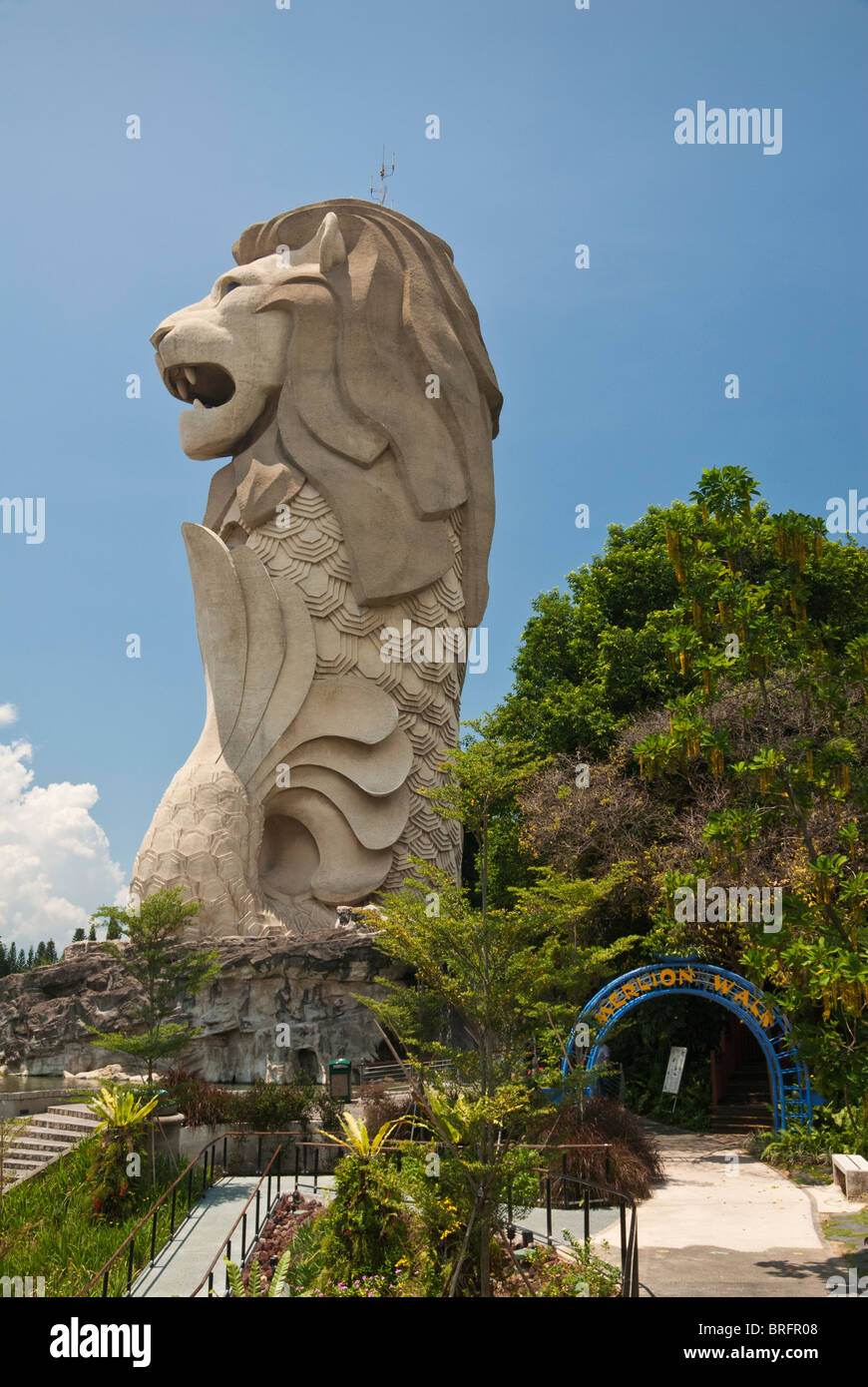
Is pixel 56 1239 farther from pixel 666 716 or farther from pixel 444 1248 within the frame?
pixel 666 716

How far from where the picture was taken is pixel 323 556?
2080 centimetres

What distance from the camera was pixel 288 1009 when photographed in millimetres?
16875

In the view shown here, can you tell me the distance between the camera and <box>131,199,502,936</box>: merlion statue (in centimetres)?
1939

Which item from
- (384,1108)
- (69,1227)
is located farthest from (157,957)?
(69,1227)

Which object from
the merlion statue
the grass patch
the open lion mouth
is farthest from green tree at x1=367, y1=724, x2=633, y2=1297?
the open lion mouth

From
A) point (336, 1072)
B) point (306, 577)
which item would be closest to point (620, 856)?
point (336, 1072)

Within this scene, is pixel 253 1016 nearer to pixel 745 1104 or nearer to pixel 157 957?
pixel 157 957

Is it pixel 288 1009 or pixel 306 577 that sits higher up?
pixel 306 577

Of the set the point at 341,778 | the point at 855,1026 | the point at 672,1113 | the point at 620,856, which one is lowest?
the point at 672,1113

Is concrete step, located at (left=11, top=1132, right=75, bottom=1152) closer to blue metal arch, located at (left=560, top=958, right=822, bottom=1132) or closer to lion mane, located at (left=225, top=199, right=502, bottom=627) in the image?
blue metal arch, located at (left=560, top=958, right=822, bottom=1132)

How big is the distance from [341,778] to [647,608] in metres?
7.98

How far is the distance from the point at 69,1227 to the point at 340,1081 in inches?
218

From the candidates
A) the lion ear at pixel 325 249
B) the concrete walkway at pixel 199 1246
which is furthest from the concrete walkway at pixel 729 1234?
the lion ear at pixel 325 249

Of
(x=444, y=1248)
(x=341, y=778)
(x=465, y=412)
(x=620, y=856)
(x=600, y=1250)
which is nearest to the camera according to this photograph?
(x=444, y=1248)
